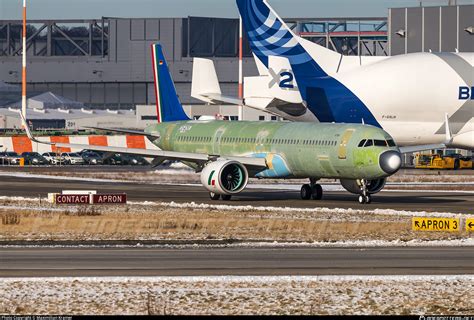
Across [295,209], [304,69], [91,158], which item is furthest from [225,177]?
[91,158]

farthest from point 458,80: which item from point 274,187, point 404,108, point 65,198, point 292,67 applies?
point 65,198

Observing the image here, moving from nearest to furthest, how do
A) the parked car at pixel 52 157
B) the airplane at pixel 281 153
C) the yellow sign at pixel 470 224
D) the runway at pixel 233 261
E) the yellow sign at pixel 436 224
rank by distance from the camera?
the runway at pixel 233 261 → the yellow sign at pixel 436 224 → the yellow sign at pixel 470 224 → the airplane at pixel 281 153 → the parked car at pixel 52 157

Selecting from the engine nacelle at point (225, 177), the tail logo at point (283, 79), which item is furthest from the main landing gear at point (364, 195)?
the tail logo at point (283, 79)

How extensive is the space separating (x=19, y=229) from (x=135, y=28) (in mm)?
158913

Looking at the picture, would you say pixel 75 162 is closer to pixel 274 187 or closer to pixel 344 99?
pixel 344 99

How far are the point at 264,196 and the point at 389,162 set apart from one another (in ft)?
37.0

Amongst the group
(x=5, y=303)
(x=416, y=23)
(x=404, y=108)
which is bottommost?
(x=5, y=303)

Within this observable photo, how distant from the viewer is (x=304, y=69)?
94375mm

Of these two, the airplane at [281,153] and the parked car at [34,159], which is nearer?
the airplane at [281,153]

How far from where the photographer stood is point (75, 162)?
4882 inches

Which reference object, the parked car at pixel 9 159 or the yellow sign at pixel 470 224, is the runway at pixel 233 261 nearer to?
the yellow sign at pixel 470 224

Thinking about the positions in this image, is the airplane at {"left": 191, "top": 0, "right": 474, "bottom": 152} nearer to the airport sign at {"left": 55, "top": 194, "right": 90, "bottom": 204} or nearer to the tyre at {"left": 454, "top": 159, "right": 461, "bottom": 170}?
the tyre at {"left": 454, "top": 159, "right": 461, "bottom": 170}

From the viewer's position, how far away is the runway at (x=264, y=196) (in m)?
55.5

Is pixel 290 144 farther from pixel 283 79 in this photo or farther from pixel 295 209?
pixel 283 79
